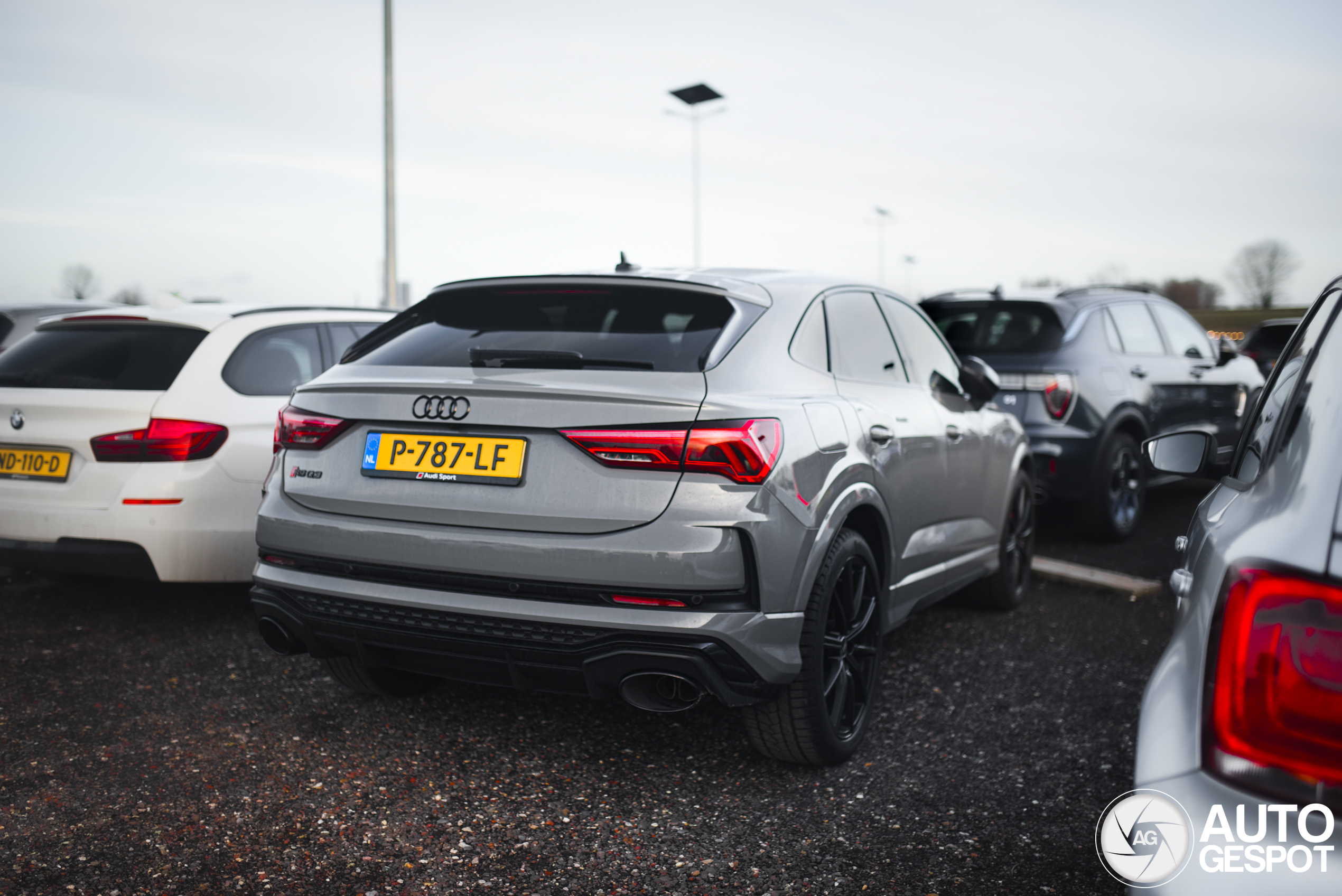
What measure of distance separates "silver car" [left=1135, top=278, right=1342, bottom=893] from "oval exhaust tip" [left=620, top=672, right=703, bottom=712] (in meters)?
1.42

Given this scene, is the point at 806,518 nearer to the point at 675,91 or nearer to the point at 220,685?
the point at 220,685

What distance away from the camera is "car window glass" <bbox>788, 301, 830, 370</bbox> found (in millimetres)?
3304

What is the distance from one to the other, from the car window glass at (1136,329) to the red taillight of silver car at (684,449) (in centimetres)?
549

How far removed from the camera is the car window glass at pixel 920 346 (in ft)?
14.1

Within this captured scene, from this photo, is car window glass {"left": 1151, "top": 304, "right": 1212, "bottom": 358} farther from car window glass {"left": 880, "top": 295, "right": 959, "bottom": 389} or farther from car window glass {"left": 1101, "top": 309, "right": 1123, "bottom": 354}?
car window glass {"left": 880, "top": 295, "right": 959, "bottom": 389}

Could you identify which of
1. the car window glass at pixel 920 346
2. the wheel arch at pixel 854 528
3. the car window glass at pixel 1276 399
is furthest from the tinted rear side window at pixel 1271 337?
the car window glass at pixel 1276 399

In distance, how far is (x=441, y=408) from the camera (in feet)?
9.57

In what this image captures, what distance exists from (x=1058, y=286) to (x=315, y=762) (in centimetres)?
645

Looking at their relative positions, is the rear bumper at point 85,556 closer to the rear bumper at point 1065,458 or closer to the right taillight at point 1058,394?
the rear bumper at point 1065,458

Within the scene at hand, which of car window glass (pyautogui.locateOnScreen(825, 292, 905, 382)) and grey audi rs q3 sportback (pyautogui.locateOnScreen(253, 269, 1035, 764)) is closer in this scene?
grey audi rs q3 sportback (pyautogui.locateOnScreen(253, 269, 1035, 764))

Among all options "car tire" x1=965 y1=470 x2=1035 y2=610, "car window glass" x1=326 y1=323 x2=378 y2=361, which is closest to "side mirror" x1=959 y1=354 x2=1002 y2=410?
"car tire" x1=965 y1=470 x2=1035 y2=610

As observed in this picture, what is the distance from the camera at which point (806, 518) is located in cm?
295

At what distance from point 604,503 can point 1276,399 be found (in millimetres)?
1572

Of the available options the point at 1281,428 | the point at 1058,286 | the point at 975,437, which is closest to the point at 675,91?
the point at 1058,286
